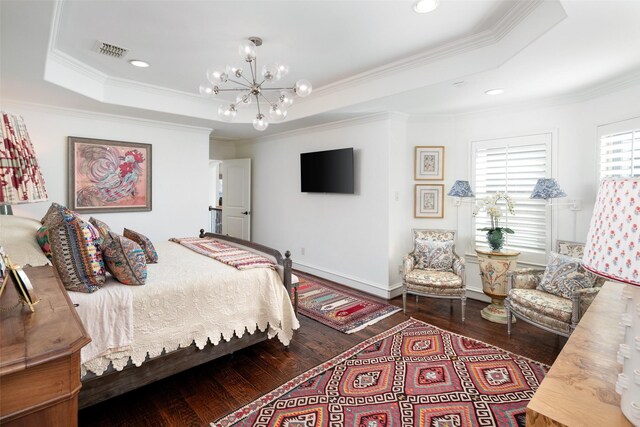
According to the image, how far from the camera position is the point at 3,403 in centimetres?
80

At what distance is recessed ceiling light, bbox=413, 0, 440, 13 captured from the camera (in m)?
2.27

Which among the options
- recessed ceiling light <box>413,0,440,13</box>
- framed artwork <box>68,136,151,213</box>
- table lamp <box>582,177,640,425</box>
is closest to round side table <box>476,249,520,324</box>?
recessed ceiling light <box>413,0,440,13</box>

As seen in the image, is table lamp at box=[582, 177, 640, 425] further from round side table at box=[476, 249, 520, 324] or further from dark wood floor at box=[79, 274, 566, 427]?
round side table at box=[476, 249, 520, 324]

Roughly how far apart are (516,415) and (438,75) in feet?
9.03

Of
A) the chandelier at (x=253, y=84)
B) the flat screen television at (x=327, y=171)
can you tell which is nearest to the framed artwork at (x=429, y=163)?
the flat screen television at (x=327, y=171)

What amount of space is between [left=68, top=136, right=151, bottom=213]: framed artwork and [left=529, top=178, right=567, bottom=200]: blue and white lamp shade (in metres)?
4.91

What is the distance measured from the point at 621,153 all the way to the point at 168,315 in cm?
407

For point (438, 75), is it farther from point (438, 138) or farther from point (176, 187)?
point (176, 187)

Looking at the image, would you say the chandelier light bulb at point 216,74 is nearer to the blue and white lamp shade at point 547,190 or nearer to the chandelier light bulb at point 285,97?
the chandelier light bulb at point 285,97

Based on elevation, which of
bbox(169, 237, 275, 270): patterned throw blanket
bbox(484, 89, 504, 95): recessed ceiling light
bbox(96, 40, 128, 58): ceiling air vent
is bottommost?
bbox(169, 237, 275, 270): patterned throw blanket

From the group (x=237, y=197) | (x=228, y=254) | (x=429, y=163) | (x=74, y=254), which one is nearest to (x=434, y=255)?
(x=429, y=163)

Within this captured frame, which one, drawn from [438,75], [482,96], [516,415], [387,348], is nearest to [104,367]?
[387,348]

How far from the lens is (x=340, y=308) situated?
3900mm

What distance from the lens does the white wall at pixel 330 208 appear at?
4.39 meters
